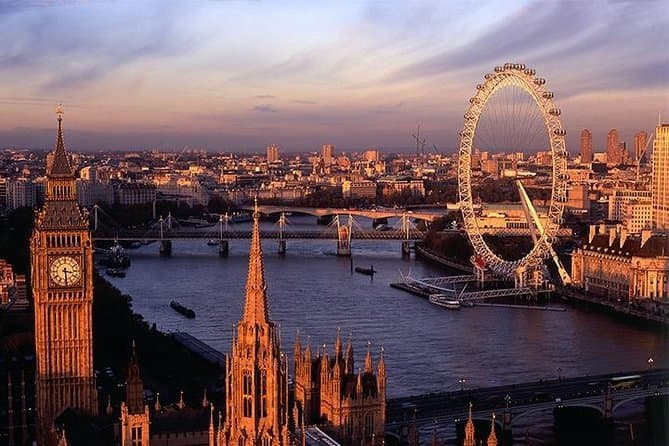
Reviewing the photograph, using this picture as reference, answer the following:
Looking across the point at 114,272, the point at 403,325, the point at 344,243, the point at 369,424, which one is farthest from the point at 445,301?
the point at 369,424

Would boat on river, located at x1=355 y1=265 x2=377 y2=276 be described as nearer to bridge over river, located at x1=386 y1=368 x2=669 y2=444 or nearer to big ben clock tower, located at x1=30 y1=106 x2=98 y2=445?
bridge over river, located at x1=386 y1=368 x2=669 y2=444

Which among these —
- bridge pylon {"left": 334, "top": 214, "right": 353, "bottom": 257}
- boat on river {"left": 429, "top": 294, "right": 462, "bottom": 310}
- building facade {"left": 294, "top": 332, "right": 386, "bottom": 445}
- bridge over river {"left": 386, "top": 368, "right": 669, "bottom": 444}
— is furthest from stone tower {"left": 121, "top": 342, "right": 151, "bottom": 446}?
bridge pylon {"left": 334, "top": 214, "right": 353, "bottom": 257}

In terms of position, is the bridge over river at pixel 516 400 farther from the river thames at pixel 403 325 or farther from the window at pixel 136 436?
the window at pixel 136 436

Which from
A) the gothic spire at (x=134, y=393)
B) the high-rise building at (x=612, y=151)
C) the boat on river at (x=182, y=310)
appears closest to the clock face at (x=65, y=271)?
the gothic spire at (x=134, y=393)

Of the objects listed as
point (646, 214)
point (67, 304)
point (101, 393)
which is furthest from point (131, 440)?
point (646, 214)

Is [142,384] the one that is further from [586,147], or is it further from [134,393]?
[586,147]
